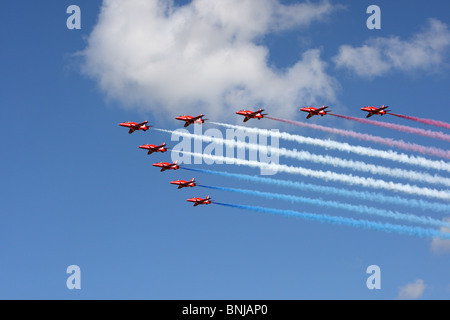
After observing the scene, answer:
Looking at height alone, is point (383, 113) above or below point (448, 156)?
above

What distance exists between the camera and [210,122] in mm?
198375

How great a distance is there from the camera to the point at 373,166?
186 metres

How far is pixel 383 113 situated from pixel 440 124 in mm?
13412

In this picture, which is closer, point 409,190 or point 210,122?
point 409,190

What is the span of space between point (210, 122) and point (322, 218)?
108 ft
